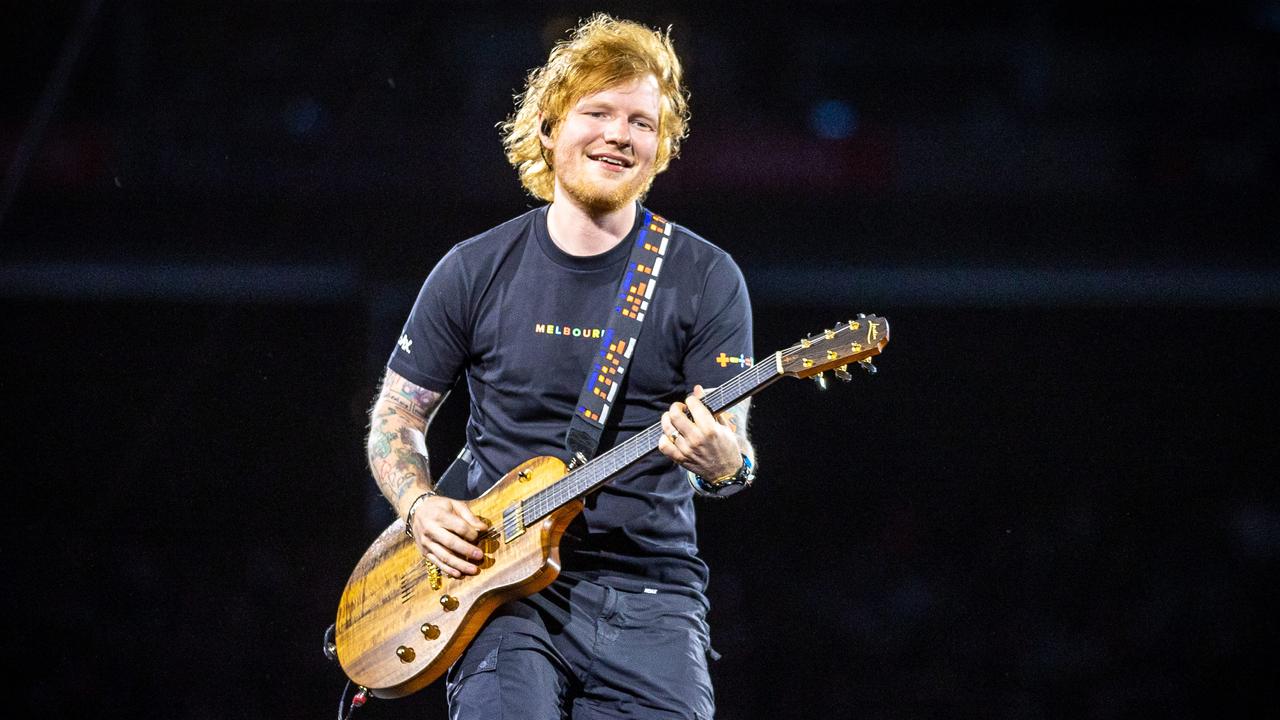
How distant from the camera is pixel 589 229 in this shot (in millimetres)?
3264

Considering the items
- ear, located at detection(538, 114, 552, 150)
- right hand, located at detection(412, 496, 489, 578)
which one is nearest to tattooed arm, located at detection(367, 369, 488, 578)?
right hand, located at detection(412, 496, 489, 578)

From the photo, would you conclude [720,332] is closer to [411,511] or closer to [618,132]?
[618,132]

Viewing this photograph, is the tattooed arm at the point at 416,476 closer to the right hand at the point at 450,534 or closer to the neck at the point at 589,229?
the right hand at the point at 450,534

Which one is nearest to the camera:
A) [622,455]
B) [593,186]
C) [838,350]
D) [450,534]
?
[838,350]

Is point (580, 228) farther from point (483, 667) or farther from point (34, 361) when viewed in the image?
point (34, 361)

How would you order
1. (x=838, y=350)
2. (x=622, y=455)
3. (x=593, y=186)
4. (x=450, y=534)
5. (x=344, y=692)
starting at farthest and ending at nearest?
(x=344, y=692)
(x=593, y=186)
(x=450, y=534)
(x=622, y=455)
(x=838, y=350)

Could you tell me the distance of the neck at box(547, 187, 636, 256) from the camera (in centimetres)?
325

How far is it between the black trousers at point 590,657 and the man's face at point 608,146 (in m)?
0.96

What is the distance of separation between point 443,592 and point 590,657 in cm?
38

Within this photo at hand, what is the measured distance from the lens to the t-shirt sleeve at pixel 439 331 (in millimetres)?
3271

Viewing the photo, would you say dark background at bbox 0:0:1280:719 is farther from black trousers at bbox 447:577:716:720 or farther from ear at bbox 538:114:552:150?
black trousers at bbox 447:577:716:720

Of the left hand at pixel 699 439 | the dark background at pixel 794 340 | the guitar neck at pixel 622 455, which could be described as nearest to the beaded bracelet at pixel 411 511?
the guitar neck at pixel 622 455

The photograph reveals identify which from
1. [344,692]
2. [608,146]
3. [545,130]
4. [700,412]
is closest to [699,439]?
[700,412]

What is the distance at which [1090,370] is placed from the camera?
5160 millimetres
